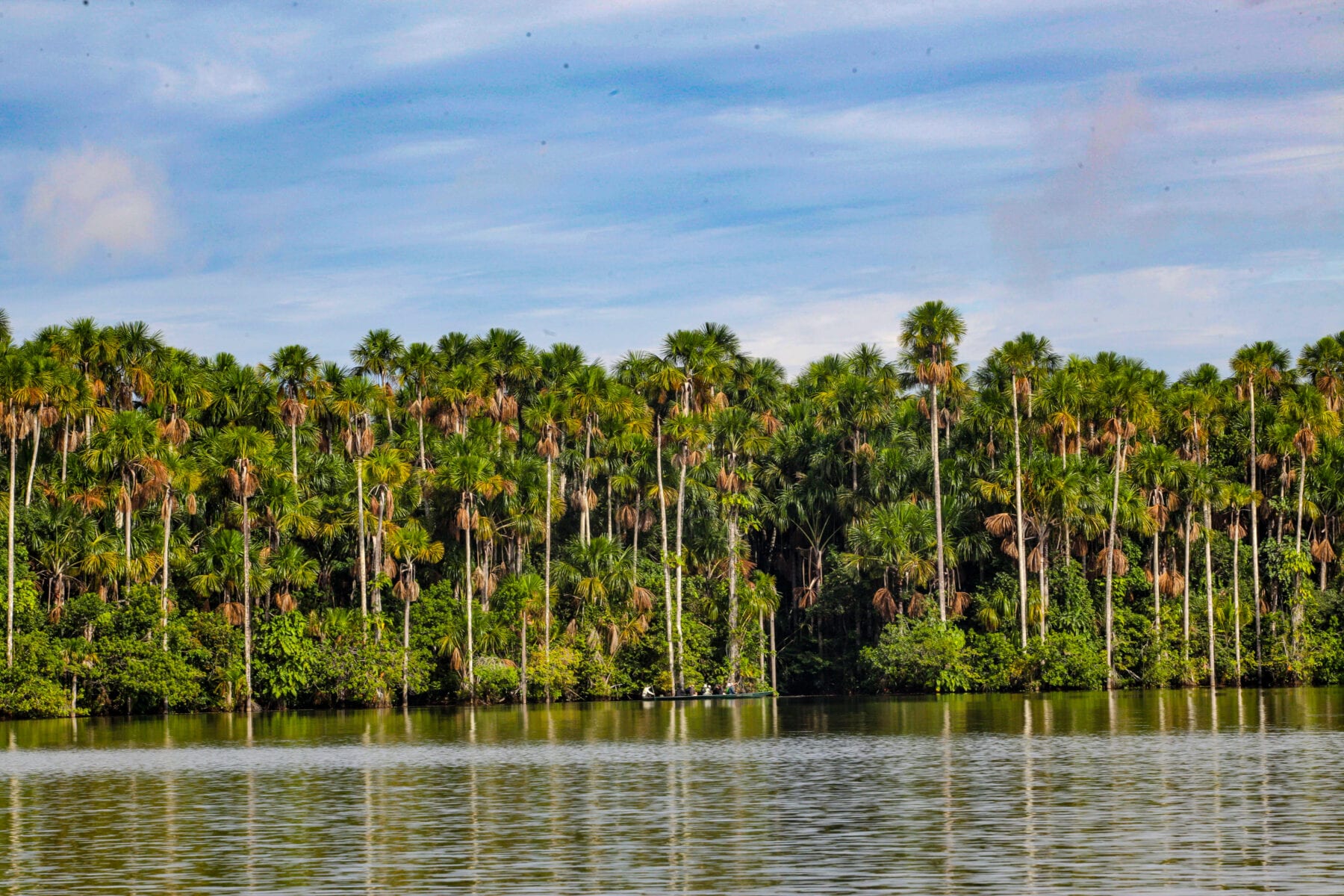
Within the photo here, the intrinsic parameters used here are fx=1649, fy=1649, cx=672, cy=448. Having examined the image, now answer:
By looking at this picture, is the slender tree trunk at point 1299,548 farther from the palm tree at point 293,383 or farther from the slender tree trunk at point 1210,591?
the palm tree at point 293,383

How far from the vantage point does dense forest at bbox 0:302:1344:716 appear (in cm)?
7125

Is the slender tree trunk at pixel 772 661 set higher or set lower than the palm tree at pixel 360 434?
lower

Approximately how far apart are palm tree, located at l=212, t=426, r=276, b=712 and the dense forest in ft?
0.70

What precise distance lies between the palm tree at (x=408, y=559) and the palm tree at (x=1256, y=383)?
138 feet

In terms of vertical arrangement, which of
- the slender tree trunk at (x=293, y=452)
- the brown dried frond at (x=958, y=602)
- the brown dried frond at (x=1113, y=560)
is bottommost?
the brown dried frond at (x=958, y=602)

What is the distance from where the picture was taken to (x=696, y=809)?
93.0 feet

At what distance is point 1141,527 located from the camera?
82.6 meters

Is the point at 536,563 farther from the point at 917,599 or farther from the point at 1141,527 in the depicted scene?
the point at 1141,527

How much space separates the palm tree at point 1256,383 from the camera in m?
85.6

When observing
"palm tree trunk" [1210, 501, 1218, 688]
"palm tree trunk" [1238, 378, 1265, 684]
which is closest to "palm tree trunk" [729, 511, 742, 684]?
"palm tree trunk" [1210, 501, 1218, 688]

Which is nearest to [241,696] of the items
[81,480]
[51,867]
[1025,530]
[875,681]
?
[81,480]

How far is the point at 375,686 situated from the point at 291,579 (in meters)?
6.24

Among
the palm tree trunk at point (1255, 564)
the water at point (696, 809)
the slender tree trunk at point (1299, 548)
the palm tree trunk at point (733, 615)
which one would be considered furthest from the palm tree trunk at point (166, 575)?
the slender tree trunk at point (1299, 548)

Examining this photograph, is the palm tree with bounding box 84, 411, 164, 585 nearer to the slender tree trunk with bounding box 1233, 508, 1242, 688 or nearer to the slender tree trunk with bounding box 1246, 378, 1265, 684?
the slender tree trunk with bounding box 1233, 508, 1242, 688
